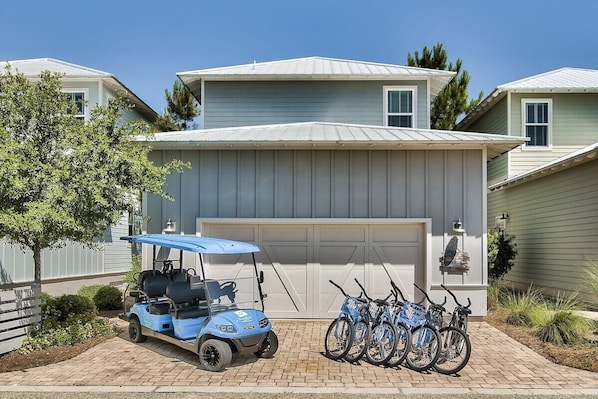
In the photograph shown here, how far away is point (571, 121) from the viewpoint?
1609cm

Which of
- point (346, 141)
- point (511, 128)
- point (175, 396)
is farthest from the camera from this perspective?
point (511, 128)

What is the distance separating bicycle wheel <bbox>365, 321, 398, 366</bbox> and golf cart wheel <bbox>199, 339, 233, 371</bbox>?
1989 mm

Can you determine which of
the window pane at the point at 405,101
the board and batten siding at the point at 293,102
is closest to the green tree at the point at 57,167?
the board and batten siding at the point at 293,102

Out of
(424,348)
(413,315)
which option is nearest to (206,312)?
(413,315)

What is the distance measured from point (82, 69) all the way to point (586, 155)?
1555 cm

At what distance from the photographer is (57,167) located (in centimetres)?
766

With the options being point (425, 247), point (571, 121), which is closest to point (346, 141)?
point (425, 247)

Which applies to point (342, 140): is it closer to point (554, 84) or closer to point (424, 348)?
point (424, 348)

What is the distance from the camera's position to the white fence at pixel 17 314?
7344 millimetres

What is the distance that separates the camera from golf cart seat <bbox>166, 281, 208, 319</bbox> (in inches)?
287

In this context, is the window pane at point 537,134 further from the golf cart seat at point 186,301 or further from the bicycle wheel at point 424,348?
the golf cart seat at point 186,301

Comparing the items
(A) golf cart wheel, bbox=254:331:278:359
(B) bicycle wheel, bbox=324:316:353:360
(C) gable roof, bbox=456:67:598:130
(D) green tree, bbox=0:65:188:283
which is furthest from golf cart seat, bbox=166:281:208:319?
(C) gable roof, bbox=456:67:598:130

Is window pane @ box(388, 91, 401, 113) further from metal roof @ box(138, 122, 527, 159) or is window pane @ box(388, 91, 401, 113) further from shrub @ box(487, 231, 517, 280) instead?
shrub @ box(487, 231, 517, 280)

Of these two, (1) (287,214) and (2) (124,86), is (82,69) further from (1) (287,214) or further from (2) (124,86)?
(1) (287,214)
